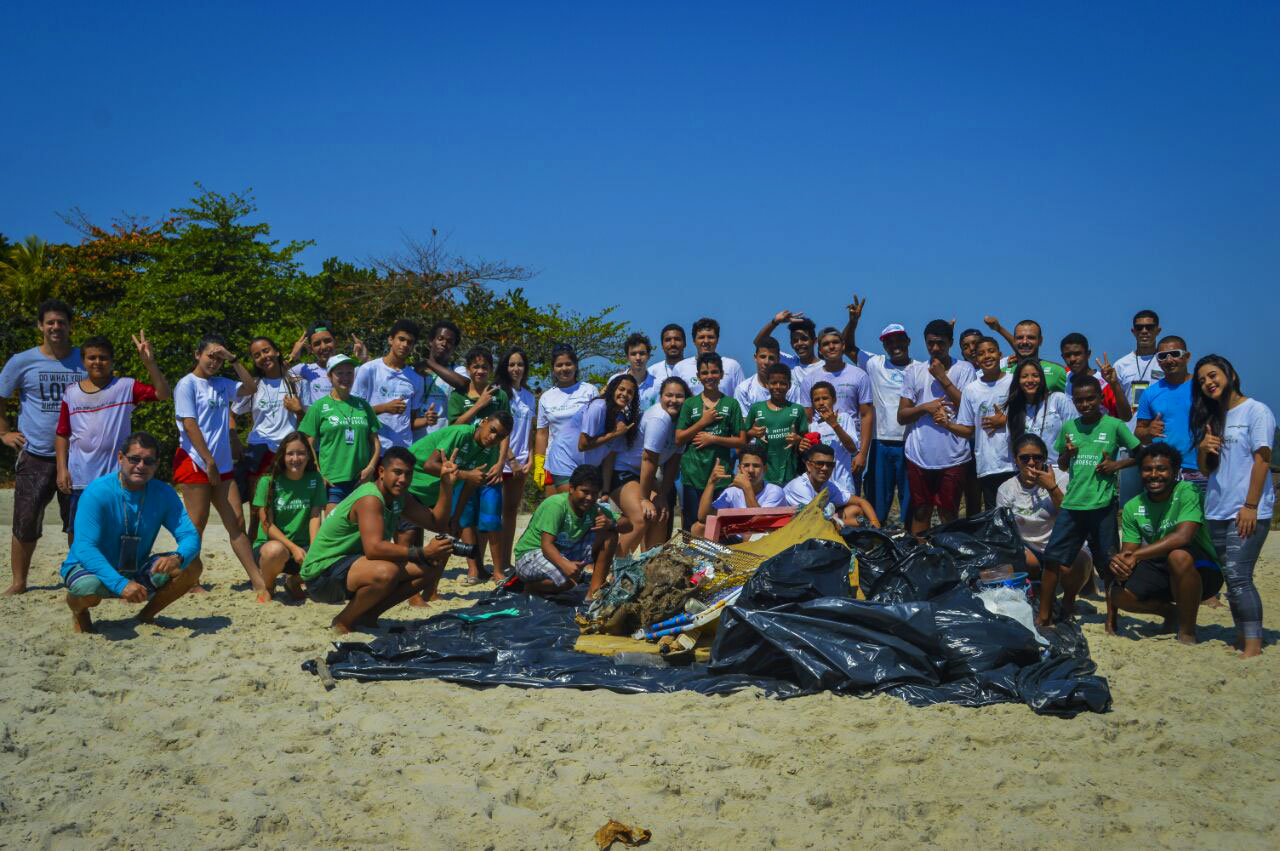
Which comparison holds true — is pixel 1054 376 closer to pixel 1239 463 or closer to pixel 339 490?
pixel 1239 463

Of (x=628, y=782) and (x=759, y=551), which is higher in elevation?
(x=759, y=551)

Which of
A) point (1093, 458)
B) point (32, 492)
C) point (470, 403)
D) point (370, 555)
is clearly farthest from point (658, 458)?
point (32, 492)

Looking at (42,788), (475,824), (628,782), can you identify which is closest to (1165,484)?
(628,782)

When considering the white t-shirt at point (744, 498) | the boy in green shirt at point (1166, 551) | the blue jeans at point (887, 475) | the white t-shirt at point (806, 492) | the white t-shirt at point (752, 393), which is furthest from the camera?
the white t-shirt at point (752, 393)

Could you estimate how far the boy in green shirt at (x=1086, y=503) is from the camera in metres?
6.65

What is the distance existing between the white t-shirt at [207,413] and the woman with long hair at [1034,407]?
547 cm

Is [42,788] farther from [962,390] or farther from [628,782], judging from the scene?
[962,390]

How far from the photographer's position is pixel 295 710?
15.3 ft

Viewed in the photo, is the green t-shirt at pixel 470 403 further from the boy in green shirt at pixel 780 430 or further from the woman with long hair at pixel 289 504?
the boy in green shirt at pixel 780 430

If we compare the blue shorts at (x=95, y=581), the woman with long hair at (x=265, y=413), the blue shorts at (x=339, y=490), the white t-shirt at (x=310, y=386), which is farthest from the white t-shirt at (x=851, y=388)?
the blue shorts at (x=95, y=581)

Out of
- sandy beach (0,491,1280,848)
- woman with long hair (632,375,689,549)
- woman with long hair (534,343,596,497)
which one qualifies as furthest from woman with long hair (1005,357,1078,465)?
woman with long hair (534,343,596,497)

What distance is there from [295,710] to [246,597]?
277 cm

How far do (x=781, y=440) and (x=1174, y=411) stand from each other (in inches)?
104

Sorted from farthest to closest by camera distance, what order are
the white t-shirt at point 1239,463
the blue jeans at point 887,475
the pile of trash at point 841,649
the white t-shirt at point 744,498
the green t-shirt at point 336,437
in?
the blue jeans at point 887,475 → the white t-shirt at point 744,498 → the green t-shirt at point 336,437 → the white t-shirt at point 1239,463 → the pile of trash at point 841,649
